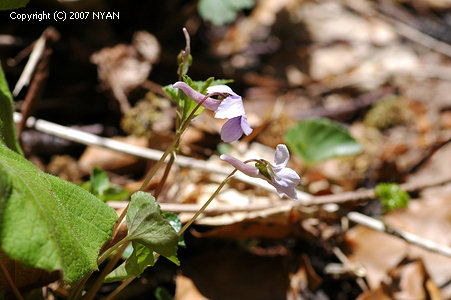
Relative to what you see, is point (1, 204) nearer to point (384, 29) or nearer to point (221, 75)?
point (221, 75)

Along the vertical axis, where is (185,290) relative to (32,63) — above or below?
below

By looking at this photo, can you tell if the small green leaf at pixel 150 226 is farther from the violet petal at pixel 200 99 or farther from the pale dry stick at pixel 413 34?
the pale dry stick at pixel 413 34

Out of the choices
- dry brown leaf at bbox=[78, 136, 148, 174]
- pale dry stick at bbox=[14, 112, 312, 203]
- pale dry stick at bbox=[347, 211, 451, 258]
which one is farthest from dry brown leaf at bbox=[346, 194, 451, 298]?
dry brown leaf at bbox=[78, 136, 148, 174]

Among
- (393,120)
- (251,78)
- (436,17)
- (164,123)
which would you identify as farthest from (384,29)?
(164,123)

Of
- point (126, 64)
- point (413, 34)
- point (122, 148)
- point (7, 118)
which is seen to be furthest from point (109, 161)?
point (413, 34)

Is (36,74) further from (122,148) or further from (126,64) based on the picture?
(126,64)

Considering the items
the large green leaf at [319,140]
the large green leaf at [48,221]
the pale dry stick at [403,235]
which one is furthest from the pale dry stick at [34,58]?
the pale dry stick at [403,235]
